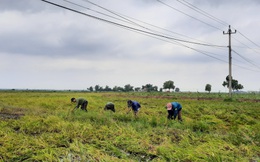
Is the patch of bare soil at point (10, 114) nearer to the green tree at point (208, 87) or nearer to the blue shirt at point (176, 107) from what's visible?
the blue shirt at point (176, 107)

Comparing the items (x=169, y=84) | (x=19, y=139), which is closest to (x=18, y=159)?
(x=19, y=139)

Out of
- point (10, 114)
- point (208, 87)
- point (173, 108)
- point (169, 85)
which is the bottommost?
point (10, 114)

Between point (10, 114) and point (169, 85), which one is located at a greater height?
point (169, 85)

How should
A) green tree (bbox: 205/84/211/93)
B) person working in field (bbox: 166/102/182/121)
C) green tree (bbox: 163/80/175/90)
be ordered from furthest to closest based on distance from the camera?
1. green tree (bbox: 163/80/175/90)
2. green tree (bbox: 205/84/211/93)
3. person working in field (bbox: 166/102/182/121)

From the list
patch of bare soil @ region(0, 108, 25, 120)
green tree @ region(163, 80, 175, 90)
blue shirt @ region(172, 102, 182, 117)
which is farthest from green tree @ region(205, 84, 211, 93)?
patch of bare soil @ region(0, 108, 25, 120)

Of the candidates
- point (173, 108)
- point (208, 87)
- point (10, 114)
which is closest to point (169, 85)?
point (208, 87)

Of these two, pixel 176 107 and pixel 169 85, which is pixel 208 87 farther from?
pixel 176 107

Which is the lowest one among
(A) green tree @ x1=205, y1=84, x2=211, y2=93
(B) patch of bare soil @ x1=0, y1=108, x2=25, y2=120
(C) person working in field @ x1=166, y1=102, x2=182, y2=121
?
(B) patch of bare soil @ x1=0, y1=108, x2=25, y2=120

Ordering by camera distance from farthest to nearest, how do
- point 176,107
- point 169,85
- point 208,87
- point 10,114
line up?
point 169,85 < point 208,87 < point 10,114 < point 176,107

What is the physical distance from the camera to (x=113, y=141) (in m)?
5.40

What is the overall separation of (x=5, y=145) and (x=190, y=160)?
4.01 metres

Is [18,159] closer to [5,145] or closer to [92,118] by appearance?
[5,145]

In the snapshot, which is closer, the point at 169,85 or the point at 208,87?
the point at 208,87

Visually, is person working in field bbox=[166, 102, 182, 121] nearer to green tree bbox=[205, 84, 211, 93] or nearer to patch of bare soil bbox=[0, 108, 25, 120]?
patch of bare soil bbox=[0, 108, 25, 120]
